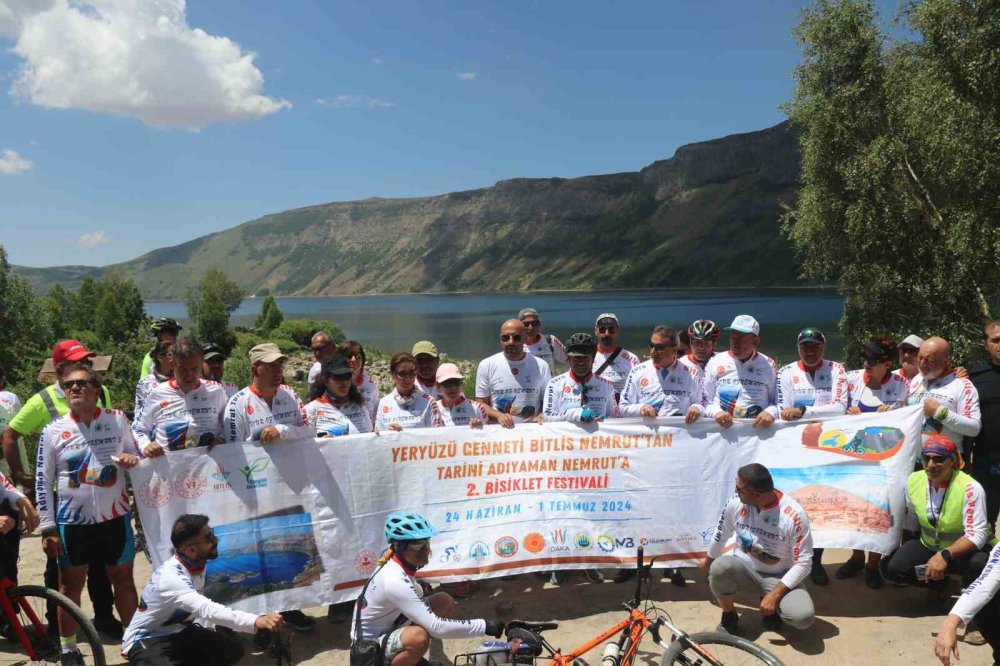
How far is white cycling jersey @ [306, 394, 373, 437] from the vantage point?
5.68m

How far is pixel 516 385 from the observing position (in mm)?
6410

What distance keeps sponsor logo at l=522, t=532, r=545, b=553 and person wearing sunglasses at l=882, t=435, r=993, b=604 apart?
9.73ft

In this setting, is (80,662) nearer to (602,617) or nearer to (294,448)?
(294,448)

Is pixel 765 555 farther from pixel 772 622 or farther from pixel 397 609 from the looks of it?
pixel 397 609

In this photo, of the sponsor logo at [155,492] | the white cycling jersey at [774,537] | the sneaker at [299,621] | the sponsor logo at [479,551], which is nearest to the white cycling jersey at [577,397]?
the sponsor logo at [479,551]

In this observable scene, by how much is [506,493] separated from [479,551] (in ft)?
1.83

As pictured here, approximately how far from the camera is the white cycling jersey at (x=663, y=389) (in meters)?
6.17

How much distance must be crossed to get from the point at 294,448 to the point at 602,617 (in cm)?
303

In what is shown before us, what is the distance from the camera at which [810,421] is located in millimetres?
5930

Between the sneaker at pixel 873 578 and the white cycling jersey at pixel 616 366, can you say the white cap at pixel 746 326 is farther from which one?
the sneaker at pixel 873 578

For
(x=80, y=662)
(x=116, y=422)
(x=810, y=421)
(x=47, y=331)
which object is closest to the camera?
(x=80, y=662)

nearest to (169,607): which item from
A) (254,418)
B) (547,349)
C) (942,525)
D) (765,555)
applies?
(254,418)

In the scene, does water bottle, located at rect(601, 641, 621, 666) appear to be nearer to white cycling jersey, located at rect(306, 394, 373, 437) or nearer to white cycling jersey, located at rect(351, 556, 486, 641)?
white cycling jersey, located at rect(351, 556, 486, 641)

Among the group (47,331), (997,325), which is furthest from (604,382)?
(47,331)
